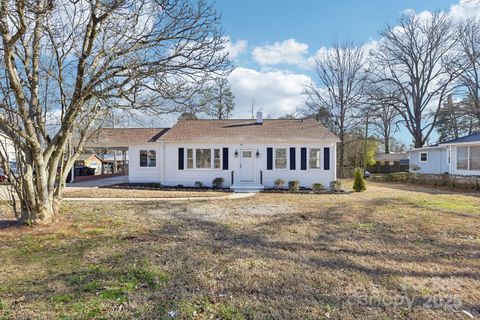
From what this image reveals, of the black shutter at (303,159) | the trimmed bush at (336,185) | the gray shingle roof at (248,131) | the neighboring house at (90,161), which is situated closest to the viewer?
the trimmed bush at (336,185)

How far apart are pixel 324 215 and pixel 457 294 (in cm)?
500

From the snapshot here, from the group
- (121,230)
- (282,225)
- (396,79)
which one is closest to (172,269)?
(121,230)

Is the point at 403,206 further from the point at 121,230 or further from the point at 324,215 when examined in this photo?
the point at 121,230

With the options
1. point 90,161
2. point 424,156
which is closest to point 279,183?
point 424,156

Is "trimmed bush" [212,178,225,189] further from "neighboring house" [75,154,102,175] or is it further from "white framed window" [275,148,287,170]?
"neighboring house" [75,154,102,175]

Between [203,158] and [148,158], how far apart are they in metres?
3.94

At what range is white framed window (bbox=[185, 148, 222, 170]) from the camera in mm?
16688

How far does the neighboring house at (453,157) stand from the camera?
20156 mm

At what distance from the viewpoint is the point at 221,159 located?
16.6 meters

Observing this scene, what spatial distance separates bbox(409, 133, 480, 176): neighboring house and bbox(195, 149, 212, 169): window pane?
1795 cm

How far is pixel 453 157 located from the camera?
2217 centimetres

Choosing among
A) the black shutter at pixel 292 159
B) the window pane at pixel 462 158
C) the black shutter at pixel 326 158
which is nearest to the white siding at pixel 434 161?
the window pane at pixel 462 158

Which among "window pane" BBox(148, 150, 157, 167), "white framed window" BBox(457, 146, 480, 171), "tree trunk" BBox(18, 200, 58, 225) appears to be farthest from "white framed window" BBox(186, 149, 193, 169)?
"white framed window" BBox(457, 146, 480, 171)

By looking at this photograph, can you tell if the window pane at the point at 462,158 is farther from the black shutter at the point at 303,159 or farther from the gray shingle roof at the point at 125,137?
the gray shingle roof at the point at 125,137
